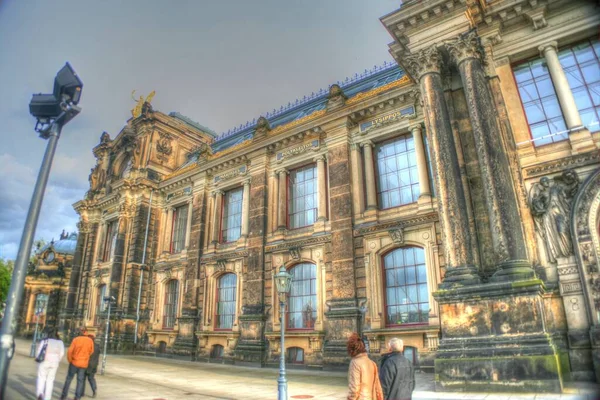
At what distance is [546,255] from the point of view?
10297 millimetres

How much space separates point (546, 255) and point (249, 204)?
1423 cm

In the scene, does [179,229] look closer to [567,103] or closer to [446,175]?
[446,175]

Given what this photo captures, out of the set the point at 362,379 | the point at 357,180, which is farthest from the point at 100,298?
the point at 362,379

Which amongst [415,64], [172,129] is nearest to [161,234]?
[172,129]

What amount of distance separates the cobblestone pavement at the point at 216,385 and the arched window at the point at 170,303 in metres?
6.41

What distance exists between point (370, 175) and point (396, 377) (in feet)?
40.6

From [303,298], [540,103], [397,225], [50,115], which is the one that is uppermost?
[540,103]

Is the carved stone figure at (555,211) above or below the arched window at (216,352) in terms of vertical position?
above

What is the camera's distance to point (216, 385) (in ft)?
38.2

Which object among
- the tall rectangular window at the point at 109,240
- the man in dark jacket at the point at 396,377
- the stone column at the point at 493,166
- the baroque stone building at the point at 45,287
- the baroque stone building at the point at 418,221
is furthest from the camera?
the baroque stone building at the point at 45,287

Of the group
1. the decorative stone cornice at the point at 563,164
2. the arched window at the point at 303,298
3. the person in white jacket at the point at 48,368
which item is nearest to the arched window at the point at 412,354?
the arched window at the point at 303,298

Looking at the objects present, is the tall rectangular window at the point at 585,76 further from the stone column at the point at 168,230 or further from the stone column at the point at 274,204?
the stone column at the point at 168,230

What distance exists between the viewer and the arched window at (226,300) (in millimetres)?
19625

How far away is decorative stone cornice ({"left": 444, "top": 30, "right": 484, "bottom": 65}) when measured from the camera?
39.0 feet
